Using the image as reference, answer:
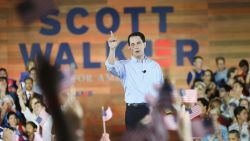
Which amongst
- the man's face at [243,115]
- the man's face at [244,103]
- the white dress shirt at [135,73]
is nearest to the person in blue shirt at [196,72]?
the man's face at [244,103]

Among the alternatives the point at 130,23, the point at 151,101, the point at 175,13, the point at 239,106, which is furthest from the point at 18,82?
the point at 151,101

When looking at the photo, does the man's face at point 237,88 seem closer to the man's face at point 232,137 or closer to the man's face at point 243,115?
the man's face at point 243,115

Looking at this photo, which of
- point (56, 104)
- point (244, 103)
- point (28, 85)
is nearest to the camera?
point (56, 104)

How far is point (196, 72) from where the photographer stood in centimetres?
420

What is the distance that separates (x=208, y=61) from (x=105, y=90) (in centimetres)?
85

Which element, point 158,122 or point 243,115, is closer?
point 158,122

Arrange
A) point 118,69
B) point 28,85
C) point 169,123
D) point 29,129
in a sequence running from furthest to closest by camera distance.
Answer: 1. point 28,85
2. point 29,129
3. point 118,69
4. point 169,123

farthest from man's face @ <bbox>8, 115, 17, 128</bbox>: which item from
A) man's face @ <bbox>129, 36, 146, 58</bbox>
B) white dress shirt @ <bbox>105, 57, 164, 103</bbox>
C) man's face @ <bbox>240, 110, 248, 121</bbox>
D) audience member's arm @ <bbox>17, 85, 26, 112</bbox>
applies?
man's face @ <bbox>240, 110, 248, 121</bbox>

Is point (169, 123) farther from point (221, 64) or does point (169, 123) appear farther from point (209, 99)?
point (221, 64)

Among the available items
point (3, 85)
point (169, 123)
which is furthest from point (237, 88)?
point (169, 123)

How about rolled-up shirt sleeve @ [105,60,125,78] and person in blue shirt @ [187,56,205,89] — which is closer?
rolled-up shirt sleeve @ [105,60,125,78]

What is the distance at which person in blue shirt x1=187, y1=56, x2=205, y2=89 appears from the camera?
4.14 metres

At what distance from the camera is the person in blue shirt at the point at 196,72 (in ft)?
13.6

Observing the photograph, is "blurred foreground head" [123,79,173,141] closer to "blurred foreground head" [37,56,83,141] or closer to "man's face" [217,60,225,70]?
"blurred foreground head" [37,56,83,141]
